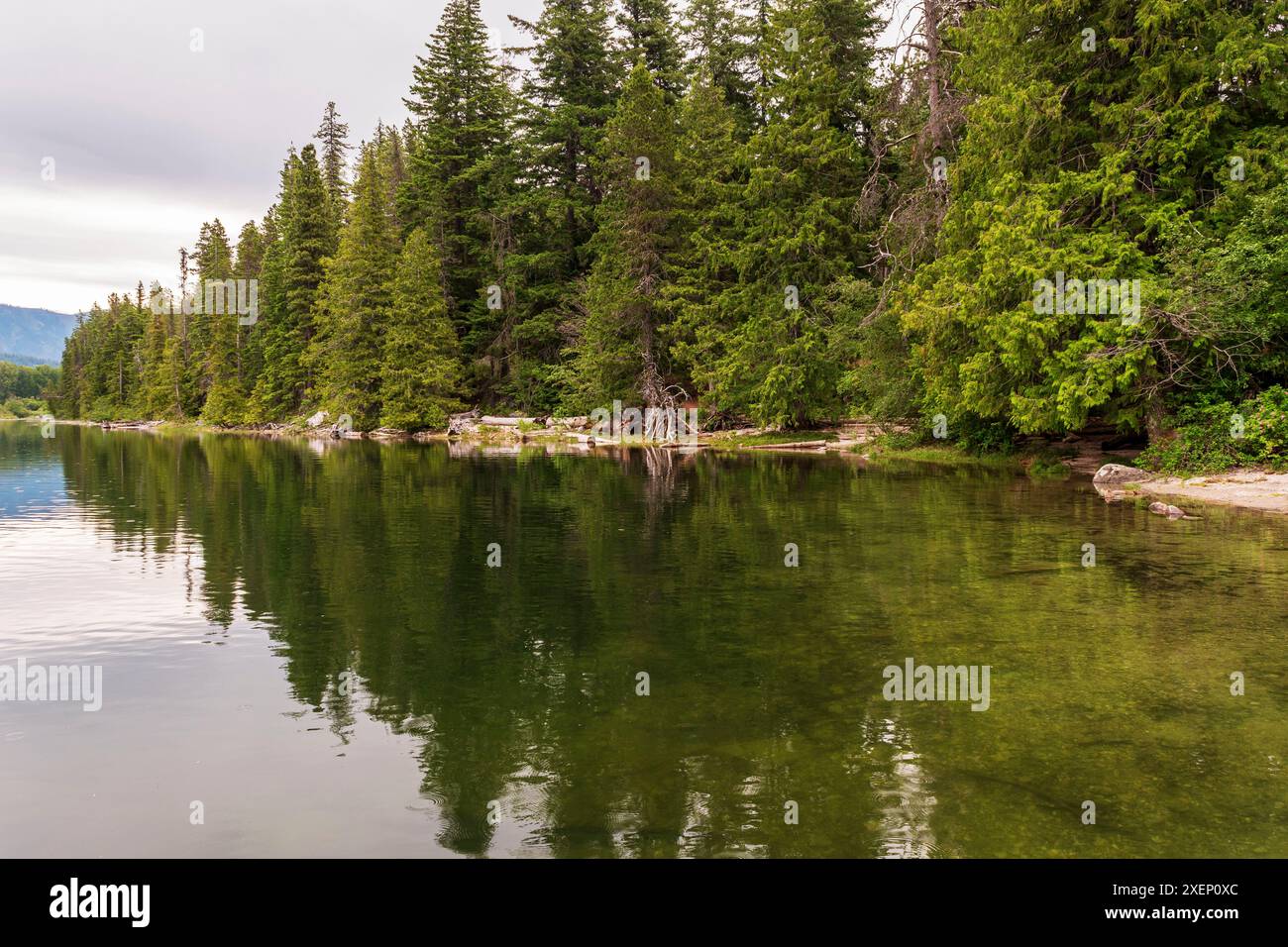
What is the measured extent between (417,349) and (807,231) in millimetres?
29199

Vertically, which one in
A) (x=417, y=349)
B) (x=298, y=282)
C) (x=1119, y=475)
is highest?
(x=298, y=282)

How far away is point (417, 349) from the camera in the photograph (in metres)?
56.5

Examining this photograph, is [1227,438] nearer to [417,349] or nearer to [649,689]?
[649,689]

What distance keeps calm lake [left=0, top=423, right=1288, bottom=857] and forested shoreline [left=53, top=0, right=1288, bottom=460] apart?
7637mm

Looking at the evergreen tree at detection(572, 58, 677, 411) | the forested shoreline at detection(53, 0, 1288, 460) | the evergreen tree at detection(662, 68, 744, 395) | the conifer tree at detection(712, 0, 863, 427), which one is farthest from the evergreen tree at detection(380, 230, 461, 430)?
the conifer tree at detection(712, 0, 863, 427)

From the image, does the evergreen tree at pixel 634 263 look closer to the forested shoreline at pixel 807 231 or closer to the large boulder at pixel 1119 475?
the forested shoreline at pixel 807 231

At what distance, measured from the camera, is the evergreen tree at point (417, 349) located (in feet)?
184

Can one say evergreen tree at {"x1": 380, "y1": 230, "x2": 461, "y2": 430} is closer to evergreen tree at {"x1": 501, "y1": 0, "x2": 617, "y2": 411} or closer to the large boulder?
evergreen tree at {"x1": 501, "y1": 0, "x2": 617, "y2": 411}

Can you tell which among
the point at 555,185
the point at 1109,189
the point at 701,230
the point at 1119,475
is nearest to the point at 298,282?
the point at 555,185

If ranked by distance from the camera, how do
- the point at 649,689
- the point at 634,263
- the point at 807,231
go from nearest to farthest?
1. the point at 649,689
2. the point at 807,231
3. the point at 634,263

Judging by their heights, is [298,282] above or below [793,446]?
above

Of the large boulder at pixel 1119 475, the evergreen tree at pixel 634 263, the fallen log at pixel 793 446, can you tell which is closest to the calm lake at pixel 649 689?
the large boulder at pixel 1119 475
